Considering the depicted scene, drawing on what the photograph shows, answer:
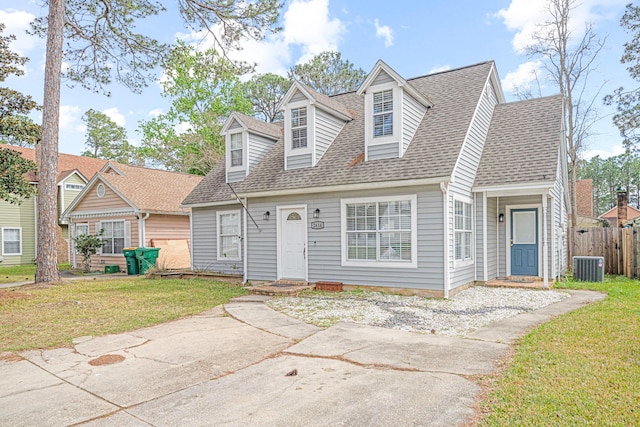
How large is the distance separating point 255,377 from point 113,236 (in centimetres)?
1566

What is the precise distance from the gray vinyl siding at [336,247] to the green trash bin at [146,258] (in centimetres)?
617

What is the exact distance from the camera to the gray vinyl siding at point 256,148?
12.9 m

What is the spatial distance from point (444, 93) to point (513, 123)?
2.32 metres

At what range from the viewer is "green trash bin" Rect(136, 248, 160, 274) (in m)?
15.8

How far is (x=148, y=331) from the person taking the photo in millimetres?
6348

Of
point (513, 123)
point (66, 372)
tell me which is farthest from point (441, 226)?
point (66, 372)

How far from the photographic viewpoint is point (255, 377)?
4.27 metres

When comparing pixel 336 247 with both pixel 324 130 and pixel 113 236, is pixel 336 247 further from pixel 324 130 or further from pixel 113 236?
pixel 113 236

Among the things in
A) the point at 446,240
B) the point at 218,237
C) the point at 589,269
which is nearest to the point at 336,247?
the point at 446,240

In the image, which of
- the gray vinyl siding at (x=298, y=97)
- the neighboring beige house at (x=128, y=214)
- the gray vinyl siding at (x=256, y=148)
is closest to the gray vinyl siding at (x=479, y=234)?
the gray vinyl siding at (x=298, y=97)

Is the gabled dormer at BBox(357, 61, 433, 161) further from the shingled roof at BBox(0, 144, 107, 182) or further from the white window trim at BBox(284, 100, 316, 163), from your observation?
the shingled roof at BBox(0, 144, 107, 182)

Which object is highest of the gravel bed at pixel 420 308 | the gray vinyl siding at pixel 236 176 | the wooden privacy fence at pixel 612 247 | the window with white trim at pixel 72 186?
the window with white trim at pixel 72 186

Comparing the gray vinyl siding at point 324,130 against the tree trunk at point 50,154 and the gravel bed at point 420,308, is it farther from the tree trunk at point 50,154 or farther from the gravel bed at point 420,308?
the tree trunk at point 50,154

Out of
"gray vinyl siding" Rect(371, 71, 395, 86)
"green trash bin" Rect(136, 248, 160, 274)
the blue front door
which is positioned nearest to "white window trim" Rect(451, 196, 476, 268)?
the blue front door
